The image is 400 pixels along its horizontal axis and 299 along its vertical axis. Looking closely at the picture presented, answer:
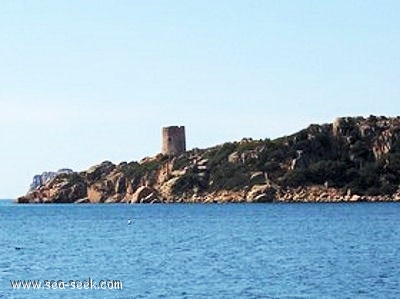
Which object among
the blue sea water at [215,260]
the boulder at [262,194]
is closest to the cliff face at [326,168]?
the boulder at [262,194]

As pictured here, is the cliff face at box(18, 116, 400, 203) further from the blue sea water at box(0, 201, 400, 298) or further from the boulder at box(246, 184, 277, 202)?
the blue sea water at box(0, 201, 400, 298)

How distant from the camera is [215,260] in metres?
59.0

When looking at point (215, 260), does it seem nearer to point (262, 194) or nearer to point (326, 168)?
point (326, 168)

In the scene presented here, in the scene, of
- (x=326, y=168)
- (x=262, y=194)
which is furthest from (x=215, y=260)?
(x=262, y=194)

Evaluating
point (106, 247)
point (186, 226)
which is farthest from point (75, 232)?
point (106, 247)

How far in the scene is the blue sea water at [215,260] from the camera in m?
44.5

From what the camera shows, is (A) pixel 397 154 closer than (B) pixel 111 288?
No

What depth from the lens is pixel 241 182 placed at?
193 meters

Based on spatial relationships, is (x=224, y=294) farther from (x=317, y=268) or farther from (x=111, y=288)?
(x=317, y=268)

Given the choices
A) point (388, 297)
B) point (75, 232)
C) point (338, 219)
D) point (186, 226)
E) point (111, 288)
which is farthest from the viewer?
point (338, 219)

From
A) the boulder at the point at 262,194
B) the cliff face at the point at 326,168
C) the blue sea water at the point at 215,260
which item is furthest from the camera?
the boulder at the point at 262,194

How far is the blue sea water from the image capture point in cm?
4450

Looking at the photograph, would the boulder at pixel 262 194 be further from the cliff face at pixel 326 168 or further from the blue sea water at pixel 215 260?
the blue sea water at pixel 215 260

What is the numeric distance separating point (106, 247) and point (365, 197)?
115325 mm
